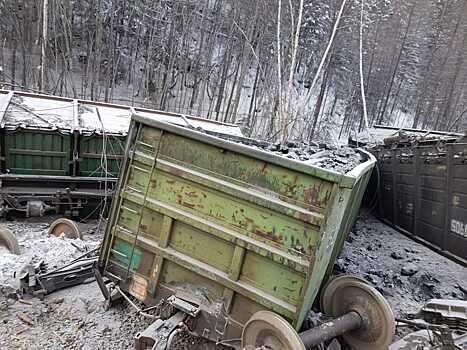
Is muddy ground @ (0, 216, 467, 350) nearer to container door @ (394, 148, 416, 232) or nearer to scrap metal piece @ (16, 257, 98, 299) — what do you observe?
scrap metal piece @ (16, 257, 98, 299)

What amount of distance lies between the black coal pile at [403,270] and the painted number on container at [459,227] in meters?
0.46

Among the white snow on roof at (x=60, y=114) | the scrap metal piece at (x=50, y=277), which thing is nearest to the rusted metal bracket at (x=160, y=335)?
the scrap metal piece at (x=50, y=277)

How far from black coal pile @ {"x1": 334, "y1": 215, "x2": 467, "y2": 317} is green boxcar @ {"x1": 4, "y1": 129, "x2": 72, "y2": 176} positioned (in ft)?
18.3

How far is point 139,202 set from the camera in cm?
320

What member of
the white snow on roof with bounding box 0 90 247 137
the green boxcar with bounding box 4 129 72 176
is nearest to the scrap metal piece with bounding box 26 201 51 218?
the green boxcar with bounding box 4 129 72 176

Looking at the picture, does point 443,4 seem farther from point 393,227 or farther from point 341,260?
point 341,260

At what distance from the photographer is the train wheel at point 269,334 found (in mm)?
2359

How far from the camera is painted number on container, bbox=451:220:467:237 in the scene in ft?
16.7

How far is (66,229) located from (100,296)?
2032 mm

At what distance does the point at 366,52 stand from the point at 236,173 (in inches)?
1047

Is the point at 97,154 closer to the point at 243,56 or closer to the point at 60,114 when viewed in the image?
the point at 60,114

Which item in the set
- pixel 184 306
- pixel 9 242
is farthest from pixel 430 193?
pixel 9 242

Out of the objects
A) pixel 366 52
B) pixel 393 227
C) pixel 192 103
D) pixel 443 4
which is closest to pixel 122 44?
pixel 192 103

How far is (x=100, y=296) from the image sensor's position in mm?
4047
